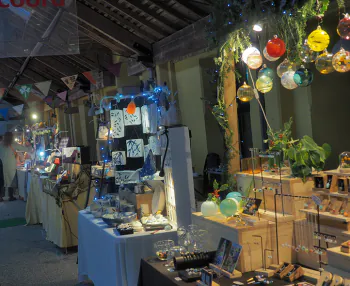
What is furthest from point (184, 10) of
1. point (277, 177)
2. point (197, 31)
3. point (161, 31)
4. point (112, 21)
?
point (277, 177)

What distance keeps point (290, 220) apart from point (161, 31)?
391cm

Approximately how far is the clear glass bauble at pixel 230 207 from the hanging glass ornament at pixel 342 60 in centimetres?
105

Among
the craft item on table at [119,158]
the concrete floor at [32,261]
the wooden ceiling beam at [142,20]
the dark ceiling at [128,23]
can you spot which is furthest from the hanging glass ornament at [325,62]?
the concrete floor at [32,261]

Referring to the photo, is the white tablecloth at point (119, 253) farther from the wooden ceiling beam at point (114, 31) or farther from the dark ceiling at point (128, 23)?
the wooden ceiling beam at point (114, 31)

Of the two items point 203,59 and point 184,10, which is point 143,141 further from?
point 203,59

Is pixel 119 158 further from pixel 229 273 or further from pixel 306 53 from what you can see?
pixel 306 53

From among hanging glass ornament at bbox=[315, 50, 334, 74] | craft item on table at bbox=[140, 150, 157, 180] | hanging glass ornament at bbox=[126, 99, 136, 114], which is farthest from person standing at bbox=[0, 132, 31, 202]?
hanging glass ornament at bbox=[315, 50, 334, 74]

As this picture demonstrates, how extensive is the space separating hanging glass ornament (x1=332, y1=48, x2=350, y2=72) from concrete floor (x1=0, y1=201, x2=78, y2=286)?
152 inches

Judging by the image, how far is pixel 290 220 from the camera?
9.23 feet

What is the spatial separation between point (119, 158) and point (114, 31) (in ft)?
6.60

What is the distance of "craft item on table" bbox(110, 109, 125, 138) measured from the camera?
535 centimetres

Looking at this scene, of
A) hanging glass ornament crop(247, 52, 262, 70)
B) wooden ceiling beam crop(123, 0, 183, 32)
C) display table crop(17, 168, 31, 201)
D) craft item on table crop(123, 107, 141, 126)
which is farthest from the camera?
display table crop(17, 168, 31, 201)

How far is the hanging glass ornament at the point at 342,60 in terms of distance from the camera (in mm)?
2379

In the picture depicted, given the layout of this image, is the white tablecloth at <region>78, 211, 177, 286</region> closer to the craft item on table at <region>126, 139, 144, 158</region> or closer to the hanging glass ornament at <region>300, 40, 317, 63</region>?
the craft item on table at <region>126, 139, 144, 158</region>
